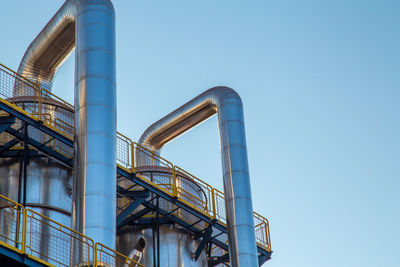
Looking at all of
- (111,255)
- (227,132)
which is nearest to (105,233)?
(111,255)

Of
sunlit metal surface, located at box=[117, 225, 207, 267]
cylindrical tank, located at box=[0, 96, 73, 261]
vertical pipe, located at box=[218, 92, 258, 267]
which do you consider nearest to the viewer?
cylindrical tank, located at box=[0, 96, 73, 261]

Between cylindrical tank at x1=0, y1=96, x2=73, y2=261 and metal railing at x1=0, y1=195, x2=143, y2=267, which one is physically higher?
cylindrical tank at x1=0, y1=96, x2=73, y2=261

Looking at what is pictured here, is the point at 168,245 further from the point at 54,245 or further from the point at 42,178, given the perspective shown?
the point at 54,245

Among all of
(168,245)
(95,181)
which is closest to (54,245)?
(95,181)

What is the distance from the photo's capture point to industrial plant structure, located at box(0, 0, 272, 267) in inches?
763

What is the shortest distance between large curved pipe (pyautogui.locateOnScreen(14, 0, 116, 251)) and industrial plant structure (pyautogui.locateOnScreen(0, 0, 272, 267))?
32 millimetres

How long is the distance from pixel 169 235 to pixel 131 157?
3321 mm

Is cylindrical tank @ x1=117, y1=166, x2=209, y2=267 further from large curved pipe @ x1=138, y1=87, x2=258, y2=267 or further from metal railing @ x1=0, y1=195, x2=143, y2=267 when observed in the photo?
metal railing @ x1=0, y1=195, x2=143, y2=267

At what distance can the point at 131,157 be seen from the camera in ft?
82.0

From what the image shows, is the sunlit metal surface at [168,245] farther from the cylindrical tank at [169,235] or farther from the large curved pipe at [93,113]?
the large curved pipe at [93,113]

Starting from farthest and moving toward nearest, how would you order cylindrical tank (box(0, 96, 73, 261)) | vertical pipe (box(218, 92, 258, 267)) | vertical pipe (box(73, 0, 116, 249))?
vertical pipe (box(218, 92, 258, 267)) → cylindrical tank (box(0, 96, 73, 261)) → vertical pipe (box(73, 0, 116, 249))

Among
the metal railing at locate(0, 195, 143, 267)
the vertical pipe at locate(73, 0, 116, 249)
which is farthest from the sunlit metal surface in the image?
the vertical pipe at locate(73, 0, 116, 249)

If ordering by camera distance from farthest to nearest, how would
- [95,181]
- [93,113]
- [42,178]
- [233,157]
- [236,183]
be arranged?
[233,157]
[236,183]
[42,178]
[93,113]
[95,181]

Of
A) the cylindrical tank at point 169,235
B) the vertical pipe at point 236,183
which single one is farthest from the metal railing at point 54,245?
the vertical pipe at point 236,183
